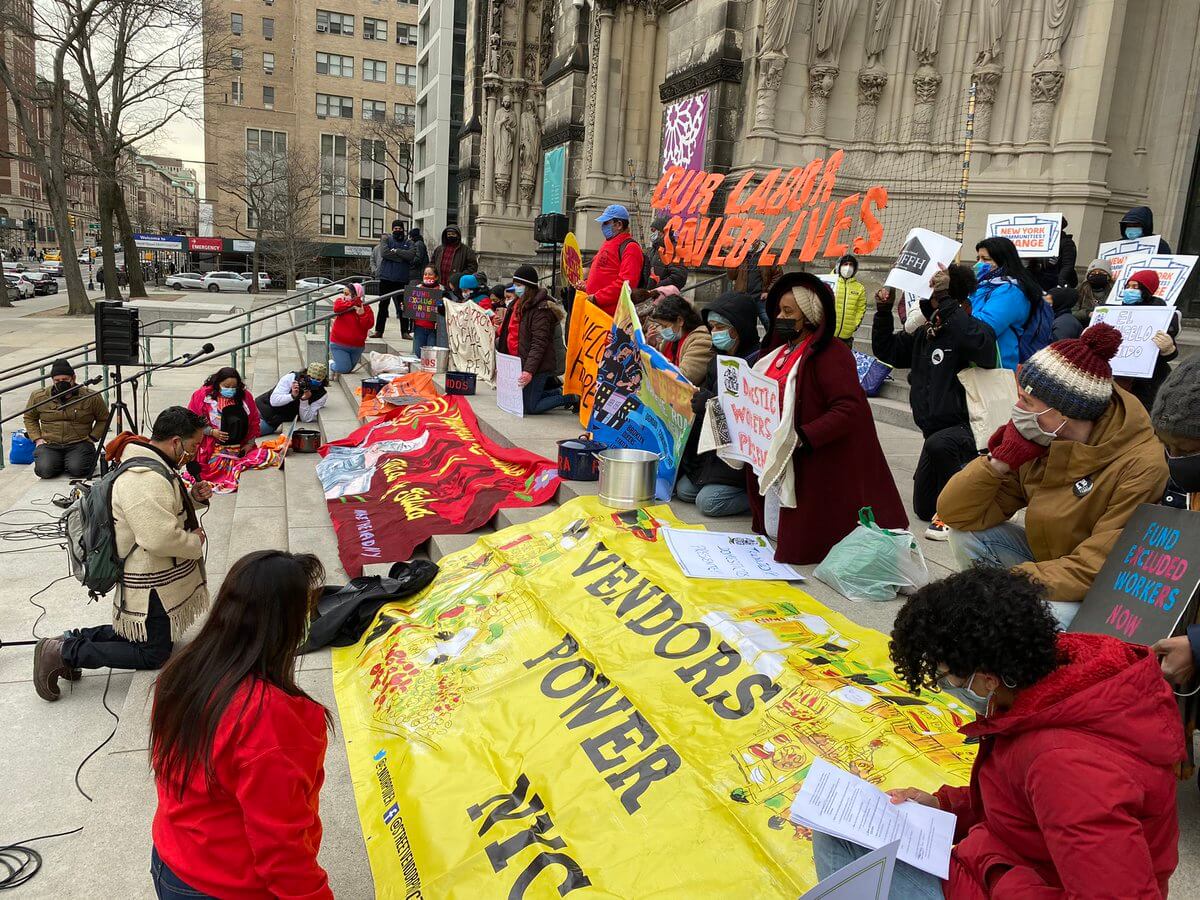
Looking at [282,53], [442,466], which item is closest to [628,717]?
[442,466]

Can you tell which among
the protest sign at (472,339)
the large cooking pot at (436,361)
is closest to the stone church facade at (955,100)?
the protest sign at (472,339)

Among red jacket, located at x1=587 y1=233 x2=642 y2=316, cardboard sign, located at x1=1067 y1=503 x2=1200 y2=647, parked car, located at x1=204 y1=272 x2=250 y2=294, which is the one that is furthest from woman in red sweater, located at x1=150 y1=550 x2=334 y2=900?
parked car, located at x1=204 y1=272 x2=250 y2=294

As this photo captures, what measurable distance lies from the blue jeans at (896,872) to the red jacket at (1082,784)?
0.05 m

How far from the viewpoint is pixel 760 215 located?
1130 cm

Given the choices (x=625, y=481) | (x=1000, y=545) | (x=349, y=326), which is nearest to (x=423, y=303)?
(x=349, y=326)

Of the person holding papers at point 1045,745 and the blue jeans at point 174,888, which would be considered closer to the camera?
the person holding papers at point 1045,745

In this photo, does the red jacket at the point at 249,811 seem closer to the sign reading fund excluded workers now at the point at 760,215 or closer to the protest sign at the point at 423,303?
the sign reading fund excluded workers now at the point at 760,215

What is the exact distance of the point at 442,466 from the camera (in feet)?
24.2

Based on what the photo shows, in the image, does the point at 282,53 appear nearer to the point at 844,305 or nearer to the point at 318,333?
the point at 318,333

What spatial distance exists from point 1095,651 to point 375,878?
2.35 metres

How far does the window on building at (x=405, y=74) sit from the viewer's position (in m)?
68.6

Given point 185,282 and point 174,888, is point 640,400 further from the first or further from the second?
point 185,282

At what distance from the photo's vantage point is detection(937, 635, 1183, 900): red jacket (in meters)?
1.58

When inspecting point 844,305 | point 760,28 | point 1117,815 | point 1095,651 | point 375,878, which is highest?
point 760,28
